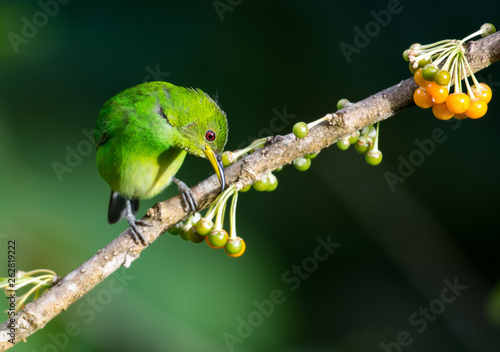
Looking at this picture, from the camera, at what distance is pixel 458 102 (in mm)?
1481

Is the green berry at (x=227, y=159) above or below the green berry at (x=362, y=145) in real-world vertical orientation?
above

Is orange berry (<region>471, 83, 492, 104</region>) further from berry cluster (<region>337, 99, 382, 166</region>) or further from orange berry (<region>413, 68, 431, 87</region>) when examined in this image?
berry cluster (<region>337, 99, 382, 166</region>)

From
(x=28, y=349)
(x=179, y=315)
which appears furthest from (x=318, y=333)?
(x=28, y=349)

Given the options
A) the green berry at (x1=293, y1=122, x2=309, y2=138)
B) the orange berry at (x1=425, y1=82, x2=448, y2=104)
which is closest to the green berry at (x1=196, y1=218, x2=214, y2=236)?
the green berry at (x1=293, y1=122, x2=309, y2=138)

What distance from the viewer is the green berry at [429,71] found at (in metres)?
1.44

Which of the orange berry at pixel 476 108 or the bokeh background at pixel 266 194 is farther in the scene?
the bokeh background at pixel 266 194

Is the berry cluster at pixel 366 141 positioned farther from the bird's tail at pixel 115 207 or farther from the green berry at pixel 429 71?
the bird's tail at pixel 115 207

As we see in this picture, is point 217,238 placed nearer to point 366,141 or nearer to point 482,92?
point 366,141

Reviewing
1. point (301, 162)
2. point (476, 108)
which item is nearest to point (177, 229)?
point (301, 162)

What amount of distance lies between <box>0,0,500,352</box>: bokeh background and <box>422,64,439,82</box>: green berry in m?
1.72

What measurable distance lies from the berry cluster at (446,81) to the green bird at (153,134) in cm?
103

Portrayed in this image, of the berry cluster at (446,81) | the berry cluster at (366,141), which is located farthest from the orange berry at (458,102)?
the berry cluster at (366,141)

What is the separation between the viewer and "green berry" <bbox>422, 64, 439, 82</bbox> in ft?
4.74

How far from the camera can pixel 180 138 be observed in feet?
8.30
